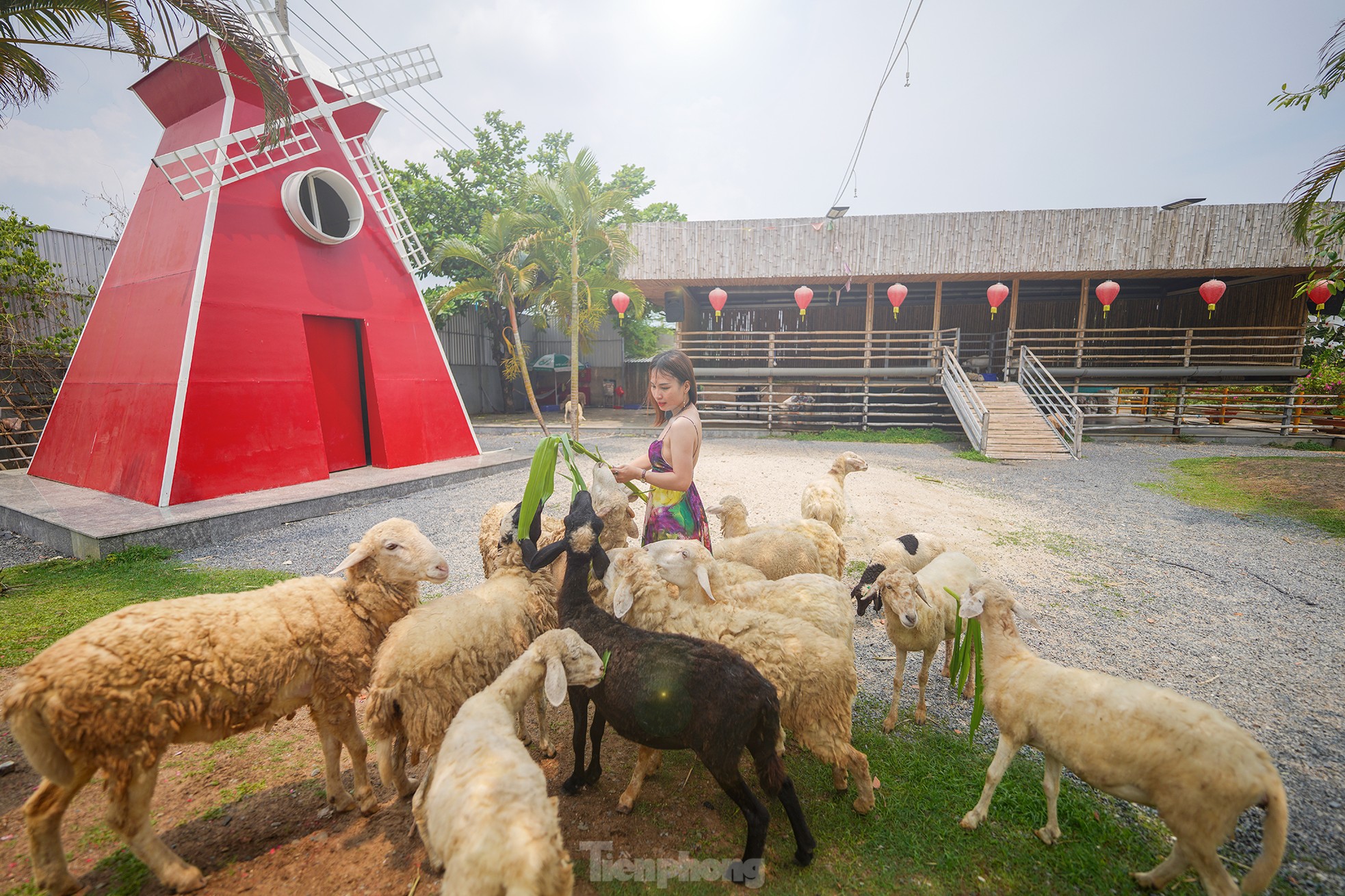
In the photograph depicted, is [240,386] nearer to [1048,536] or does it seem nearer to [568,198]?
[568,198]

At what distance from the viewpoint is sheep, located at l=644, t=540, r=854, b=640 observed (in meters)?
3.17

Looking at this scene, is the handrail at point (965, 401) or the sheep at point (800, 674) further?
the handrail at point (965, 401)

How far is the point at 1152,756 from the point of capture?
209 centimetres

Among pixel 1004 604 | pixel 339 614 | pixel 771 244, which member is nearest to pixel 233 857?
pixel 339 614

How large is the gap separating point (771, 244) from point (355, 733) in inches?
678

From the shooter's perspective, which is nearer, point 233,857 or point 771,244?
point 233,857

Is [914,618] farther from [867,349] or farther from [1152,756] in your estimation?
[867,349]

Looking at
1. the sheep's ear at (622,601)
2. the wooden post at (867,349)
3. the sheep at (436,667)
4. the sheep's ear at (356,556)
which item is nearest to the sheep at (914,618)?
the sheep's ear at (622,601)

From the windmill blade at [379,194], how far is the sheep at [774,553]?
1039cm

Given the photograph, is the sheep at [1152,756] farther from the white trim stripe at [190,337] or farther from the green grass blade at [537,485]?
the white trim stripe at [190,337]

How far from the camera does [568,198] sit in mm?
14617

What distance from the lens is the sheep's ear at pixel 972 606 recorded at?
2836 millimetres

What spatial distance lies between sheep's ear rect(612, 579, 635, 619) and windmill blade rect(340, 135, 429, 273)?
438 inches

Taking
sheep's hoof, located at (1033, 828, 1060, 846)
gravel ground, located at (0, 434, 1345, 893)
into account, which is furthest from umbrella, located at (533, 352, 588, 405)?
sheep's hoof, located at (1033, 828, 1060, 846)
